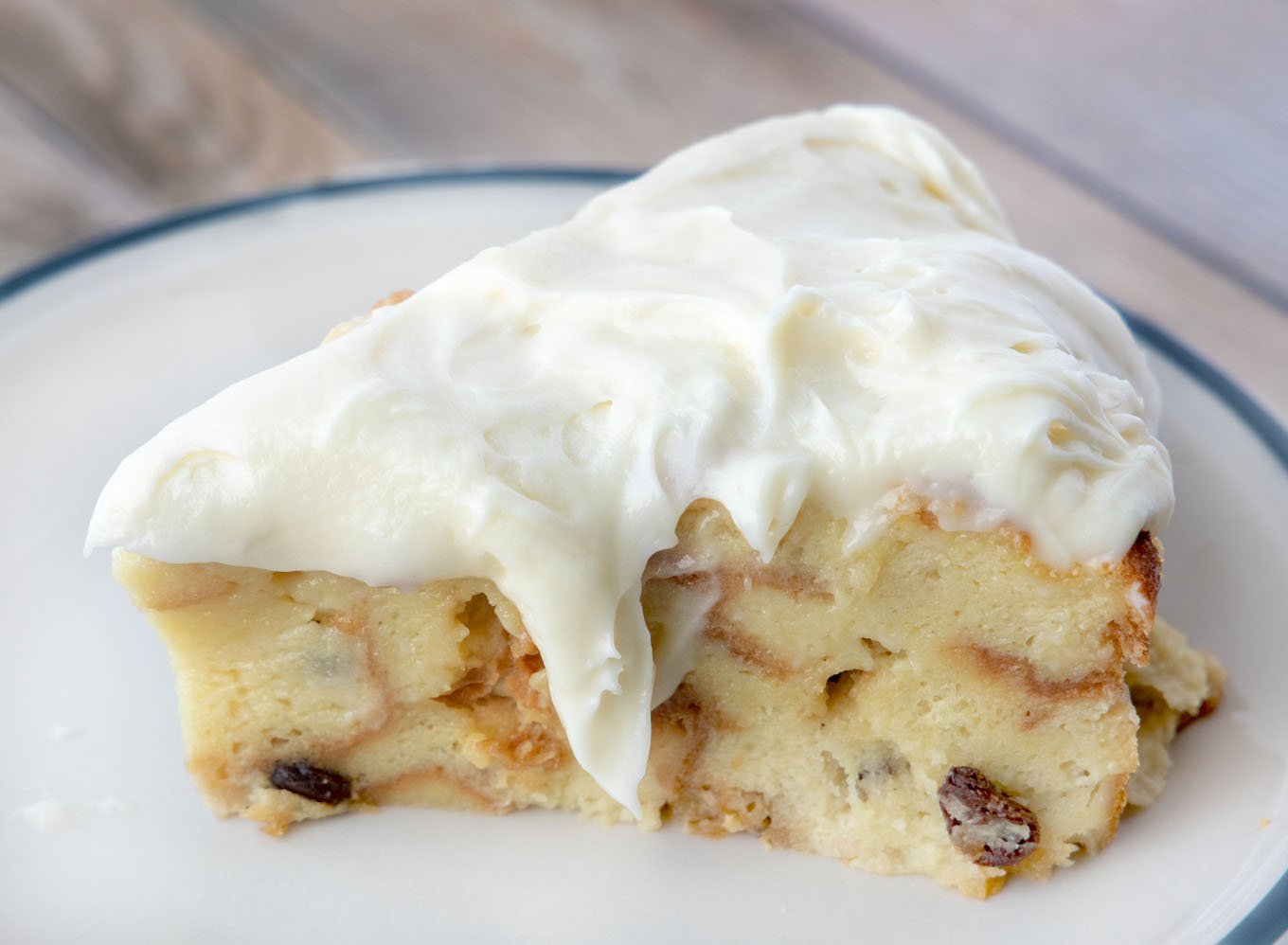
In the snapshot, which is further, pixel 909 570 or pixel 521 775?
pixel 521 775

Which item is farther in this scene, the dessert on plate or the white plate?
the white plate

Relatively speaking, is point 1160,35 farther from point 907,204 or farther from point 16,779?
point 16,779

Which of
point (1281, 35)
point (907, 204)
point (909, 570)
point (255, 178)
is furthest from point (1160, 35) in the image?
point (909, 570)

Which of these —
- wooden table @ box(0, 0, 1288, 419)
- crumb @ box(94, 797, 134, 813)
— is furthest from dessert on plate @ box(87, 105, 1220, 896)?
wooden table @ box(0, 0, 1288, 419)

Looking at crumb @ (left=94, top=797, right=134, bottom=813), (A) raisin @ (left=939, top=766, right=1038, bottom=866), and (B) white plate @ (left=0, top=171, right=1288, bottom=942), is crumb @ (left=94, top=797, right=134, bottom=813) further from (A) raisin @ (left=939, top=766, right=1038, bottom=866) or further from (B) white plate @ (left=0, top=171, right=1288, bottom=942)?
(A) raisin @ (left=939, top=766, right=1038, bottom=866)

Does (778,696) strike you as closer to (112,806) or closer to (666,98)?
(112,806)

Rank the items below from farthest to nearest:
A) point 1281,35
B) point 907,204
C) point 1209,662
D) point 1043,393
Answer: point 1281,35 → point 907,204 → point 1209,662 → point 1043,393

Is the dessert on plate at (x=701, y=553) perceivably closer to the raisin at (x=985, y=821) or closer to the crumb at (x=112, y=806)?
the raisin at (x=985, y=821)
